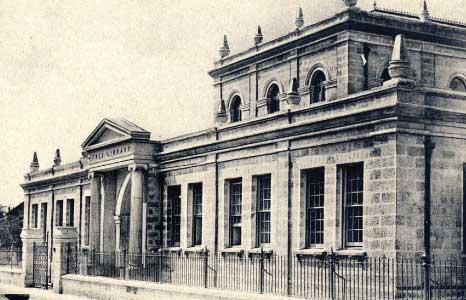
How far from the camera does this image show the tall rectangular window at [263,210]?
21.5 metres

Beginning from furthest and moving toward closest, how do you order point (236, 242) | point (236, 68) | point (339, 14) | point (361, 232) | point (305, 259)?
point (236, 68)
point (339, 14)
point (236, 242)
point (305, 259)
point (361, 232)

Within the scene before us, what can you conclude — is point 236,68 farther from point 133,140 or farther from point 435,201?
point 435,201

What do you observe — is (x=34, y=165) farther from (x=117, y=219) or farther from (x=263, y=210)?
(x=263, y=210)

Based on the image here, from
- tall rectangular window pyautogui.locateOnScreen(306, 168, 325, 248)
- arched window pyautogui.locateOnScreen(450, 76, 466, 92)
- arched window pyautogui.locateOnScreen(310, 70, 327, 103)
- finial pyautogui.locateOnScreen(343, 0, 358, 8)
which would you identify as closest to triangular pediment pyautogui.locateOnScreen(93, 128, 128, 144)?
arched window pyautogui.locateOnScreen(310, 70, 327, 103)

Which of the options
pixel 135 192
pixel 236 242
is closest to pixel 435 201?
pixel 236 242

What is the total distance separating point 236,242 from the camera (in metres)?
23.0

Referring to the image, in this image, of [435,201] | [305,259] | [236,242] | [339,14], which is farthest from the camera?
[339,14]

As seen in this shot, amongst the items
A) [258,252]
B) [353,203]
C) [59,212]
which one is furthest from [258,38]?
[353,203]

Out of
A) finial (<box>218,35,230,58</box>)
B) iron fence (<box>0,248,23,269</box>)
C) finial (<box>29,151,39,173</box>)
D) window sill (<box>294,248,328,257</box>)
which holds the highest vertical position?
finial (<box>218,35,230,58</box>)

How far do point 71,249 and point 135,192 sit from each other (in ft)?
9.40

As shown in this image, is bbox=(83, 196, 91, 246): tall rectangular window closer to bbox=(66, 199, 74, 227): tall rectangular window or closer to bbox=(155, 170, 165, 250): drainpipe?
bbox=(66, 199, 74, 227): tall rectangular window

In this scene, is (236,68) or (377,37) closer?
(377,37)

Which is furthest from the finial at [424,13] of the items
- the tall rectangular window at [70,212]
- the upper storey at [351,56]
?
the tall rectangular window at [70,212]

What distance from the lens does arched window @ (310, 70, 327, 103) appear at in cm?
2666
